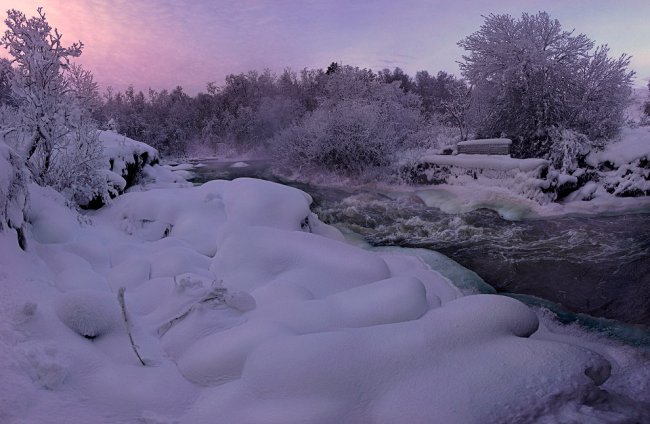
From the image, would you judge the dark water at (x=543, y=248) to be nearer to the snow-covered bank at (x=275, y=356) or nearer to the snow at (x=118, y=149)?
the snow-covered bank at (x=275, y=356)

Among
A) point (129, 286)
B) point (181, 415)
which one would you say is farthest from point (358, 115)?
point (181, 415)

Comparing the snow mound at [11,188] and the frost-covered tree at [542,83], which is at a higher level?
the frost-covered tree at [542,83]

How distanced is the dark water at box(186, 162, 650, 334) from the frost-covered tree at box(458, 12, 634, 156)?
6725mm

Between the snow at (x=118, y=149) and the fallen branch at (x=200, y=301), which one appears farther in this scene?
the snow at (x=118, y=149)

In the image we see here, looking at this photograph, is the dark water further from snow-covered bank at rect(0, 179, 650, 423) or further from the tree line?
the tree line

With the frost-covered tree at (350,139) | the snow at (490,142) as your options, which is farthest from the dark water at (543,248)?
the frost-covered tree at (350,139)

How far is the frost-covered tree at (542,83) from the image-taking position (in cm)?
1644

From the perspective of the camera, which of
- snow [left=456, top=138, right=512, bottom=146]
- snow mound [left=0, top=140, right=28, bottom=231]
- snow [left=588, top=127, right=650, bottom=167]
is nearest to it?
snow mound [left=0, top=140, right=28, bottom=231]

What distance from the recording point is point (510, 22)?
754 inches

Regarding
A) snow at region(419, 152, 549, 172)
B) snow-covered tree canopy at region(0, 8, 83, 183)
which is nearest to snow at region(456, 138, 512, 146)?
snow at region(419, 152, 549, 172)

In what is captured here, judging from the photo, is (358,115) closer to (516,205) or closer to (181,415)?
(516,205)

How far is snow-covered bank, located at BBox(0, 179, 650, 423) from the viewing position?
2.77m

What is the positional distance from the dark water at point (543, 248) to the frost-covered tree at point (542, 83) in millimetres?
6725

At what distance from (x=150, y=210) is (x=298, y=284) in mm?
4619
